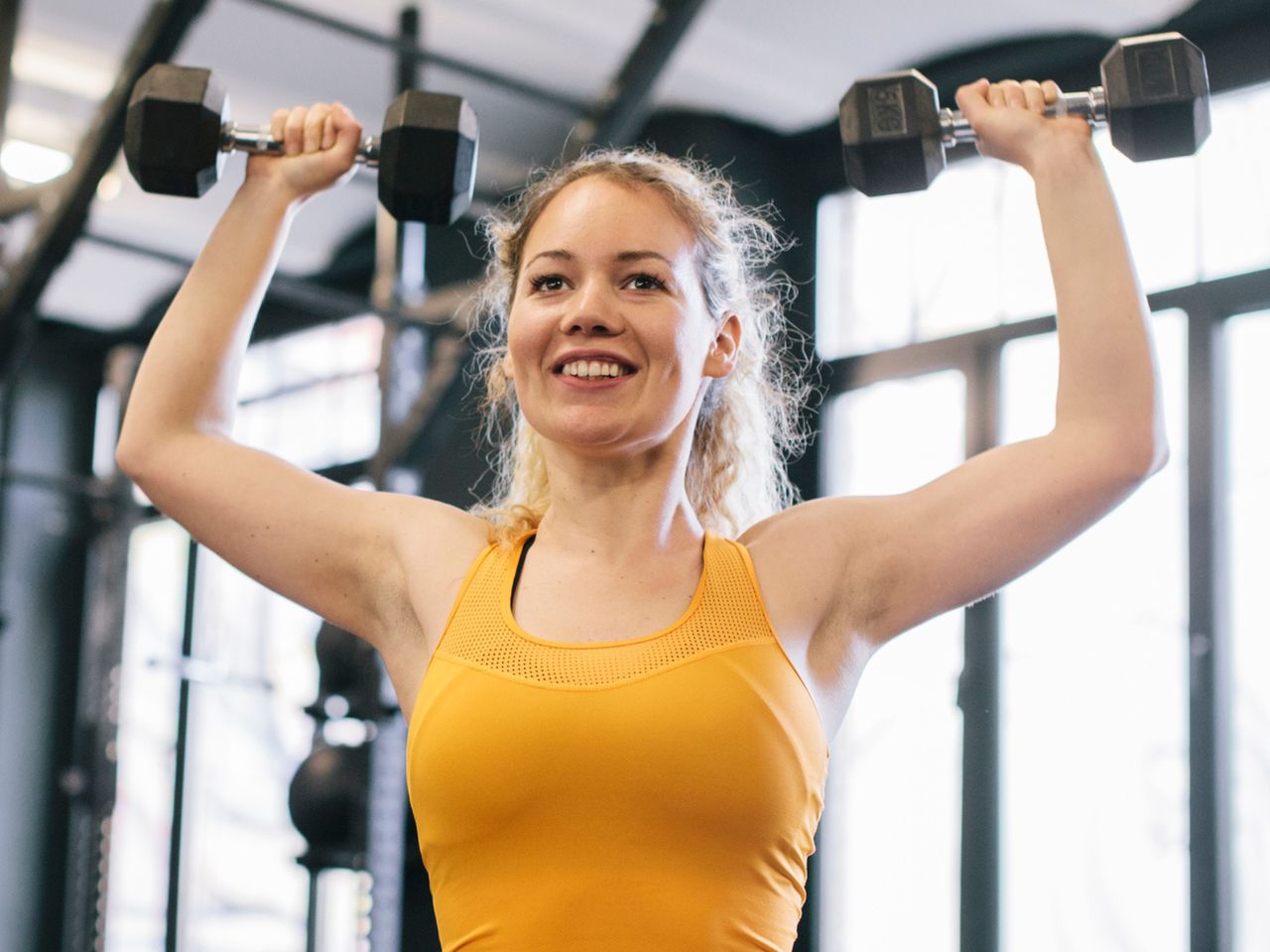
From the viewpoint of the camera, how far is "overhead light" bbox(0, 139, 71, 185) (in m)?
5.79

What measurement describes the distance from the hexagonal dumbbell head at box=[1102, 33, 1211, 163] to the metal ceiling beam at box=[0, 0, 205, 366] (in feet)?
8.65

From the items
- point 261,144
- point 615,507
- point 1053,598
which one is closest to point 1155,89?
point 615,507

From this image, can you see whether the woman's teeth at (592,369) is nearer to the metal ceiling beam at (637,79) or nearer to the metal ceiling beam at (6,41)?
the metal ceiling beam at (637,79)

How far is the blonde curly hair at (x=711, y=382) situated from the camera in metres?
1.56

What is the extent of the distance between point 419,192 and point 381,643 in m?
0.50

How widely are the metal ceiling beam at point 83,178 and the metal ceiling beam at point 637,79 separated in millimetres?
959

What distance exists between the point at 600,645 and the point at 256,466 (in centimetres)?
41

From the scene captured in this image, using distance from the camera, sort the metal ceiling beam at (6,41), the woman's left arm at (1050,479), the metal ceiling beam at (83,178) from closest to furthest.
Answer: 1. the woman's left arm at (1050,479)
2. the metal ceiling beam at (83,178)
3. the metal ceiling beam at (6,41)

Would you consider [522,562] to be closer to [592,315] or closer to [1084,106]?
[592,315]

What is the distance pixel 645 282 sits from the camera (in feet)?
4.82

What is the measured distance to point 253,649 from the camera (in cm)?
675

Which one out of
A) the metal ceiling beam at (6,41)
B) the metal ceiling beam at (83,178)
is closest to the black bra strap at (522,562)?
the metal ceiling beam at (83,178)

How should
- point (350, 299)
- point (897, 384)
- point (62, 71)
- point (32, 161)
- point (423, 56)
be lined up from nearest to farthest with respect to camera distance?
1. point (423, 56)
2. point (350, 299)
3. point (897, 384)
4. point (62, 71)
5. point (32, 161)

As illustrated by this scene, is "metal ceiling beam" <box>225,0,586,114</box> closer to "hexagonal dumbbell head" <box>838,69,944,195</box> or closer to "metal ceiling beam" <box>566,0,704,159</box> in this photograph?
"metal ceiling beam" <box>566,0,704,159</box>
